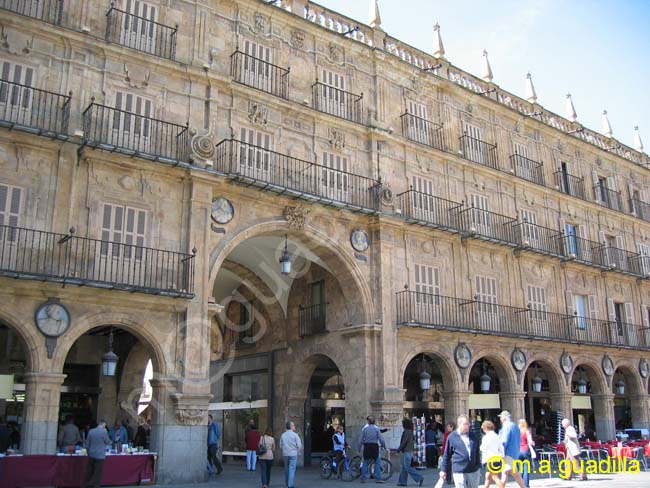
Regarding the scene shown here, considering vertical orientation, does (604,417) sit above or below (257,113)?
below

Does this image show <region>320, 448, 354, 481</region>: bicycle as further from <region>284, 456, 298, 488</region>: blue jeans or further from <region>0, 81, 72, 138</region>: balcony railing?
<region>0, 81, 72, 138</region>: balcony railing

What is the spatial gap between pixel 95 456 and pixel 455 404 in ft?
41.5

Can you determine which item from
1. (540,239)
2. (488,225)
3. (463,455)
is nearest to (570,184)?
(540,239)

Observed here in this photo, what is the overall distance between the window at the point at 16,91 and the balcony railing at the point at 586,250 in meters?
22.1

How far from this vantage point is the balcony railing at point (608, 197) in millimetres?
32375

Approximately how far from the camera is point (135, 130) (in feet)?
57.4

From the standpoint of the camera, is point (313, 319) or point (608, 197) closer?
point (313, 319)

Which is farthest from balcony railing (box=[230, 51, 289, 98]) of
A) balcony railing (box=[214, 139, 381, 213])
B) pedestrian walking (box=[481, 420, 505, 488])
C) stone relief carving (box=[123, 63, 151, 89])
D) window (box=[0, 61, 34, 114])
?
pedestrian walking (box=[481, 420, 505, 488])

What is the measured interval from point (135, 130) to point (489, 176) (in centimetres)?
1472

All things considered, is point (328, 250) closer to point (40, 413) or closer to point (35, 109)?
point (35, 109)

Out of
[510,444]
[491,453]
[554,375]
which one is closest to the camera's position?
[491,453]

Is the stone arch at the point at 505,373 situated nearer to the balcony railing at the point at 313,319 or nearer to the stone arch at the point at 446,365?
the stone arch at the point at 446,365

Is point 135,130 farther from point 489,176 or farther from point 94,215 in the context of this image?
point 489,176

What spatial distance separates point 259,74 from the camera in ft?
67.2
